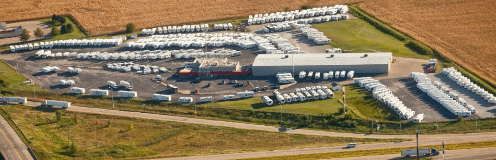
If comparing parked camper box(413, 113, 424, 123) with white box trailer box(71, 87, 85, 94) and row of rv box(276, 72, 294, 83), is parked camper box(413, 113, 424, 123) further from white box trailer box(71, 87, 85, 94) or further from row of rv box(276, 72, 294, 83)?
white box trailer box(71, 87, 85, 94)

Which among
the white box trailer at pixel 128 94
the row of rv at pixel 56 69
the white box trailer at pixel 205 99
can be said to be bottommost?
the white box trailer at pixel 205 99

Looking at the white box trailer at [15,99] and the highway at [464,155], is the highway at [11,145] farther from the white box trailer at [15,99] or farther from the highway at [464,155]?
the highway at [464,155]

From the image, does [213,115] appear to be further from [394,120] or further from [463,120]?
[463,120]

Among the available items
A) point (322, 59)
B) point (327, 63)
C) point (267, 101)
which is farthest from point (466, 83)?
point (267, 101)

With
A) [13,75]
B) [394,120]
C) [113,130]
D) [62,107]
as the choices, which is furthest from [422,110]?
[13,75]

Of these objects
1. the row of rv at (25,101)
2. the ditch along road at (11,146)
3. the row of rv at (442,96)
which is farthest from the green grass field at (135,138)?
the row of rv at (442,96)

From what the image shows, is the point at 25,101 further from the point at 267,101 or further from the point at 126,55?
the point at 267,101

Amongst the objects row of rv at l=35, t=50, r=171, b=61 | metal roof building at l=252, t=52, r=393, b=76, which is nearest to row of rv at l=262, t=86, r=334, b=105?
metal roof building at l=252, t=52, r=393, b=76
